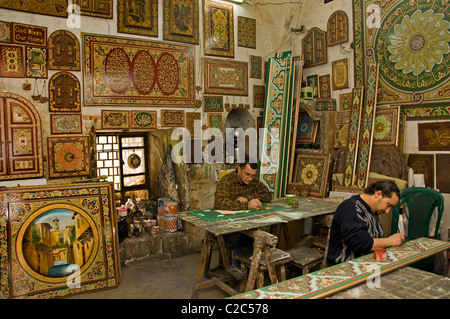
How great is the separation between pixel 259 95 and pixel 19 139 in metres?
4.22

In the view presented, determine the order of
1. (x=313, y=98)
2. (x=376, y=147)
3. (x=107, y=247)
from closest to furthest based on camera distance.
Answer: (x=107, y=247)
(x=376, y=147)
(x=313, y=98)

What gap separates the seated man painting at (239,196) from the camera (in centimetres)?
418

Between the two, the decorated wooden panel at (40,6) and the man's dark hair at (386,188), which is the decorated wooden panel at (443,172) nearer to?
the man's dark hair at (386,188)

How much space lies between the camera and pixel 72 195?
4.29 meters

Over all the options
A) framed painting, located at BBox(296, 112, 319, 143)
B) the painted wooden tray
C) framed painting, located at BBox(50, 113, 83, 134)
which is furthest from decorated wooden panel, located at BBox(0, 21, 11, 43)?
framed painting, located at BBox(296, 112, 319, 143)

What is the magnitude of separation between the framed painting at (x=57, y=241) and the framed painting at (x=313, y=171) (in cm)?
320

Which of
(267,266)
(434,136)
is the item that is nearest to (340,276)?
(267,266)

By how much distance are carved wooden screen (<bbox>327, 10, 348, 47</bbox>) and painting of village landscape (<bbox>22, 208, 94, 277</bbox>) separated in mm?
4988

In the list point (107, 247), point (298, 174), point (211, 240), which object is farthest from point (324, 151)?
point (107, 247)

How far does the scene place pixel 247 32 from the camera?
21.3 ft

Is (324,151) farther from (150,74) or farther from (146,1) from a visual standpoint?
(146,1)

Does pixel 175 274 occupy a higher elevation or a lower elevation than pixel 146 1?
lower

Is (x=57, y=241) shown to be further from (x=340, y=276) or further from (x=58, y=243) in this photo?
(x=340, y=276)

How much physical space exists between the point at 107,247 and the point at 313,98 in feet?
14.3
